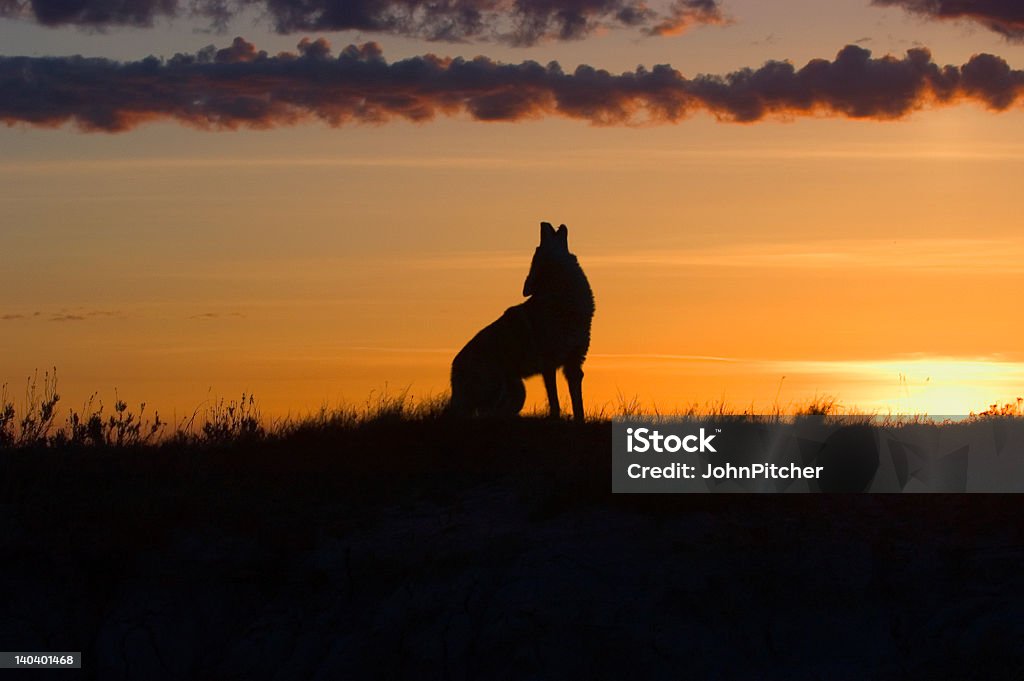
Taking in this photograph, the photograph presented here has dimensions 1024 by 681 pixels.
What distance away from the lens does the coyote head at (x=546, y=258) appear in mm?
17297

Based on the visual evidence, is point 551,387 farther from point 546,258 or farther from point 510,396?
point 546,258

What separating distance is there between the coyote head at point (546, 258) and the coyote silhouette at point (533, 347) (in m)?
0.01

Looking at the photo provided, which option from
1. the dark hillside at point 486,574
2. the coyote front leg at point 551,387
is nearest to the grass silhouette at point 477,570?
the dark hillside at point 486,574

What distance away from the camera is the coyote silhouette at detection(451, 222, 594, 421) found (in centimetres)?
1666

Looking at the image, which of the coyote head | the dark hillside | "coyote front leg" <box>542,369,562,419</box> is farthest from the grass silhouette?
the coyote head

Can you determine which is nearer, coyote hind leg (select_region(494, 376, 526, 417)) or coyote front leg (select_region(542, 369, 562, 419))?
coyote front leg (select_region(542, 369, 562, 419))

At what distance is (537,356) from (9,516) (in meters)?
6.95

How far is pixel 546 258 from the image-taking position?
685 inches

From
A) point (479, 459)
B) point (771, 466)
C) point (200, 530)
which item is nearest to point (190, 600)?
point (200, 530)

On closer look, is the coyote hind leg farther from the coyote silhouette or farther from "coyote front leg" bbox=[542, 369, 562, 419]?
"coyote front leg" bbox=[542, 369, 562, 419]

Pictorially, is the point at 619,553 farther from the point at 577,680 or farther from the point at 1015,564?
the point at 1015,564

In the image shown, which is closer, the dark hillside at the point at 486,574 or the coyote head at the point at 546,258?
the dark hillside at the point at 486,574

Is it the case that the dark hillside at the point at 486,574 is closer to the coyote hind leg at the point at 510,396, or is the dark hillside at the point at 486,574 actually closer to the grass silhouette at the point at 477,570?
the grass silhouette at the point at 477,570

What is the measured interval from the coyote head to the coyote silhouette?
14mm
